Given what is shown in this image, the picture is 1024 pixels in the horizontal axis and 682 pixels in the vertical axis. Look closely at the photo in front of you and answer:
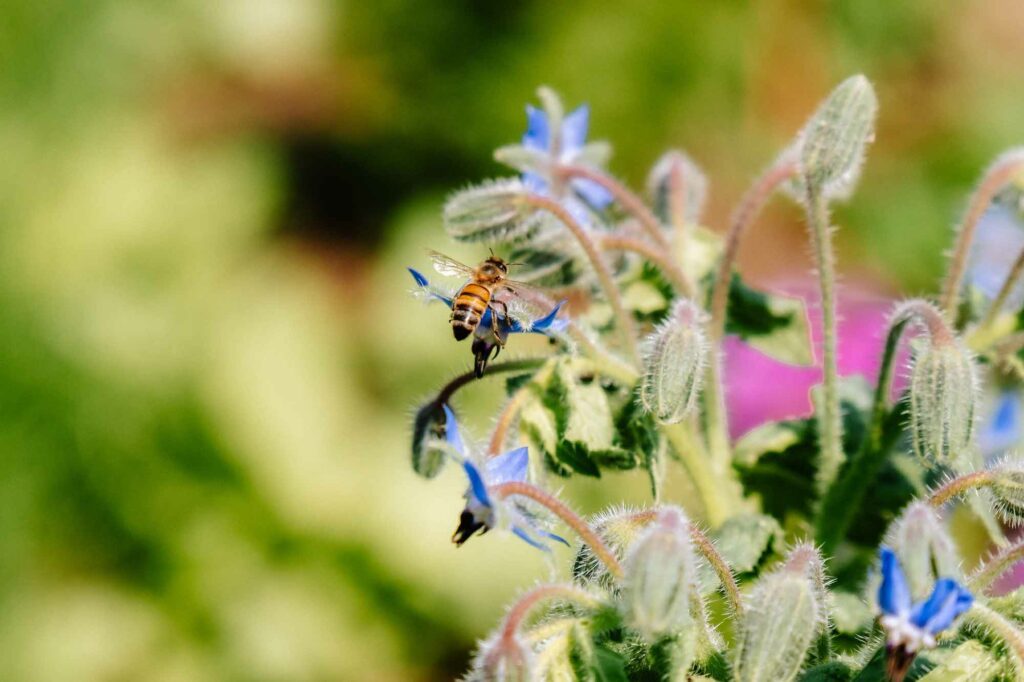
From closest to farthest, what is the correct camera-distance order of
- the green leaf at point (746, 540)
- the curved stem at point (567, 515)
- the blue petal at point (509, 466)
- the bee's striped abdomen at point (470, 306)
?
1. the curved stem at point (567, 515)
2. the blue petal at point (509, 466)
3. the green leaf at point (746, 540)
4. the bee's striped abdomen at point (470, 306)

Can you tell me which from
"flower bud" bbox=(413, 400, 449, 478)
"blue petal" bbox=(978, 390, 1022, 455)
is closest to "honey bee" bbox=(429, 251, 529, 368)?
"flower bud" bbox=(413, 400, 449, 478)

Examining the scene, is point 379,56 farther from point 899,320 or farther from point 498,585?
point 899,320

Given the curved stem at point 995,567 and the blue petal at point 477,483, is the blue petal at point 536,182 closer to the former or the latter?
the blue petal at point 477,483

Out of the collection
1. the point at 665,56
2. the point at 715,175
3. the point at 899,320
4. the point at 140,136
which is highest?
the point at 140,136

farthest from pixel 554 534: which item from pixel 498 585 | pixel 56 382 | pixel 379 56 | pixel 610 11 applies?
pixel 379 56

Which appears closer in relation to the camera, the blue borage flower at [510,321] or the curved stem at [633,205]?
the blue borage flower at [510,321]

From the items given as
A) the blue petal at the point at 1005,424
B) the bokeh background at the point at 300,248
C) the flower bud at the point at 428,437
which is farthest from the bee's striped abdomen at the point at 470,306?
the bokeh background at the point at 300,248

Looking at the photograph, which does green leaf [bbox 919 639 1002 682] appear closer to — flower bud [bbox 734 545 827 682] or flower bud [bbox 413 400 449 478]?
flower bud [bbox 734 545 827 682]

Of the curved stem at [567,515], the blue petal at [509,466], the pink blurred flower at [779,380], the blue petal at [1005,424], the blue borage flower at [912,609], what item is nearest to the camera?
the blue borage flower at [912,609]
